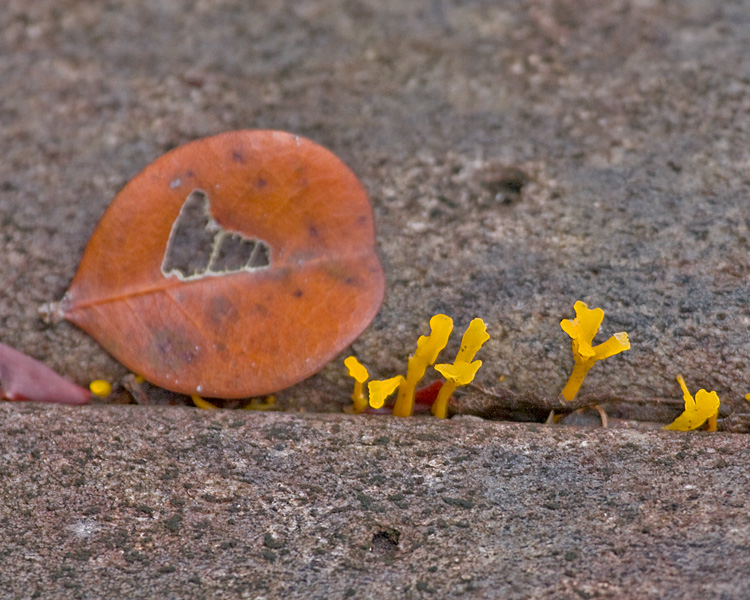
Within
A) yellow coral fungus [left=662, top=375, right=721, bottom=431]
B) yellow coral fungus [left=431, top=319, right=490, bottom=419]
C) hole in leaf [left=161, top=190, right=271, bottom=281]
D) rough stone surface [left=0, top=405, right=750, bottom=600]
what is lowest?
rough stone surface [left=0, top=405, right=750, bottom=600]

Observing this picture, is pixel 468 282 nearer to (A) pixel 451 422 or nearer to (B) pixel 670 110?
(A) pixel 451 422

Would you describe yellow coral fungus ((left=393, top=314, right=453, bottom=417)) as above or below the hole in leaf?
below

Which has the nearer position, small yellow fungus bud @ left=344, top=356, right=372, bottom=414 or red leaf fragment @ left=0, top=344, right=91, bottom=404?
small yellow fungus bud @ left=344, top=356, right=372, bottom=414

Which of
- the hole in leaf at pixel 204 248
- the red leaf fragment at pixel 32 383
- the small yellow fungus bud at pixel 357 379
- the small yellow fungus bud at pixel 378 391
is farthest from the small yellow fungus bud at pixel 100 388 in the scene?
the small yellow fungus bud at pixel 378 391

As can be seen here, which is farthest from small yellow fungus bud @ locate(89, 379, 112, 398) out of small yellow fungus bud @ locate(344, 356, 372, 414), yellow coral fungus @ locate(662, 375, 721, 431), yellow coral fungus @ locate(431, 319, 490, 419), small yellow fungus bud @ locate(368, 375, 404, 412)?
yellow coral fungus @ locate(662, 375, 721, 431)

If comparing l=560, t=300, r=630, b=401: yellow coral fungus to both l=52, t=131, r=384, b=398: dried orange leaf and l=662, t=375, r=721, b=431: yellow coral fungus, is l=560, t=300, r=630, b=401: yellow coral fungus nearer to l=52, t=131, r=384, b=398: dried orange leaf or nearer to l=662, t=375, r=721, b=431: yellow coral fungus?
l=662, t=375, r=721, b=431: yellow coral fungus

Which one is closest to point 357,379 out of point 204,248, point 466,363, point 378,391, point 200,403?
point 378,391

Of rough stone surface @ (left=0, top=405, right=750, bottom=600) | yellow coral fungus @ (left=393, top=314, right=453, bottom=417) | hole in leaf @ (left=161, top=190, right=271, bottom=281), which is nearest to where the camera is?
rough stone surface @ (left=0, top=405, right=750, bottom=600)

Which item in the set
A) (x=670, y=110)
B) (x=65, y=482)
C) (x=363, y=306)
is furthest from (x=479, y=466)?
(x=670, y=110)

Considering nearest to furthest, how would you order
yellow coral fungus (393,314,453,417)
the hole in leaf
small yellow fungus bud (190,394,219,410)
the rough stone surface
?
1. the rough stone surface
2. yellow coral fungus (393,314,453,417)
3. small yellow fungus bud (190,394,219,410)
4. the hole in leaf
